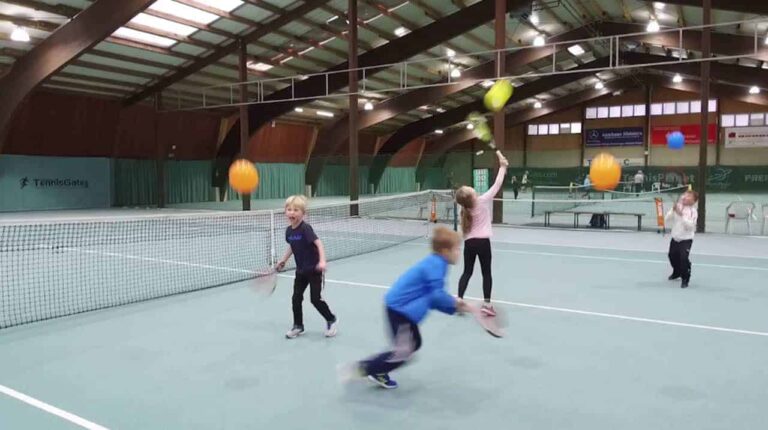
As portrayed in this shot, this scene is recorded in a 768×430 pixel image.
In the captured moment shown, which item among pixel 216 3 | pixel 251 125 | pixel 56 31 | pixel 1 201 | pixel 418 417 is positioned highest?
pixel 216 3

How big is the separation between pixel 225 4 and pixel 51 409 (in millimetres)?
16098

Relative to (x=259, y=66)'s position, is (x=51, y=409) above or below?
below

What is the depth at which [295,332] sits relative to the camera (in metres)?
5.64

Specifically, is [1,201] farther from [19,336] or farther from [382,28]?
[19,336]

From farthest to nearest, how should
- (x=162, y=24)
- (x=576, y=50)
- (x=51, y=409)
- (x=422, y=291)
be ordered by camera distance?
1. (x=576, y=50)
2. (x=162, y=24)
3. (x=51, y=409)
4. (x=422, y=291)

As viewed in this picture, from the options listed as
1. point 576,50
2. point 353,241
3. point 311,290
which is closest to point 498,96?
point 311,290

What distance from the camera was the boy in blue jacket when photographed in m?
3.69

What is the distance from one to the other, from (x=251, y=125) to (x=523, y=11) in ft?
41.5

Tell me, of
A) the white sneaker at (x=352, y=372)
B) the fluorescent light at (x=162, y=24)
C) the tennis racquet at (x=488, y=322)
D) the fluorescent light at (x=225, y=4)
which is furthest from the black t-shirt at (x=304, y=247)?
the fluorescent light at (x=162, y=24)

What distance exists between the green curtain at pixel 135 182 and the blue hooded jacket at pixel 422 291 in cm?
2577

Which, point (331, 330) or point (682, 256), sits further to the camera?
point (682, 256)

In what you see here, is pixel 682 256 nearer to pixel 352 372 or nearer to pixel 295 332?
pixel 295 332

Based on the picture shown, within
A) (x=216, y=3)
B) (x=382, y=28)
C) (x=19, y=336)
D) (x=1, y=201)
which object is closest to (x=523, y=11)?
(x=382, y=28)

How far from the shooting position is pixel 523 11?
764 inches
